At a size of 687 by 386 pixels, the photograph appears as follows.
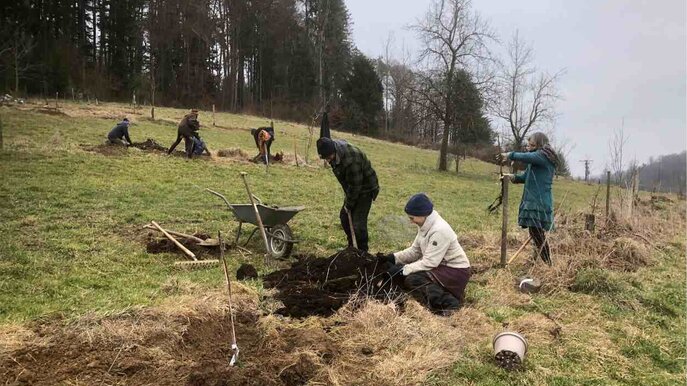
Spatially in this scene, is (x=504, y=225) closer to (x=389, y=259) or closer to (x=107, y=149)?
(x=389, y=259)

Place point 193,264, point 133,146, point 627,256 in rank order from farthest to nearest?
1. point 133,146
2. point 627,256
3. point 193,264

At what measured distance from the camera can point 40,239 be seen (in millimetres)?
6414

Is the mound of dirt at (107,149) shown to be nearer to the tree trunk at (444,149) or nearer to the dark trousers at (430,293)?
the dark trousers at (430,293)

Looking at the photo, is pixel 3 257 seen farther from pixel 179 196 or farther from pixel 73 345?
pixel 179 196

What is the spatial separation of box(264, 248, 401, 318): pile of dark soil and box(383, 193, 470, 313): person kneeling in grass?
24 cm

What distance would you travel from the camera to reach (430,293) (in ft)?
14.7

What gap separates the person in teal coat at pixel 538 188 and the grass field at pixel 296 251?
435 millimetres

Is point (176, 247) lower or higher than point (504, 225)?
lower

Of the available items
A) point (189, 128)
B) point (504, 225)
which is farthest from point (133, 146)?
point (504, 225)

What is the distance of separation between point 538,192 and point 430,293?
2003 mm

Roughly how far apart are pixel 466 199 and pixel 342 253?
33.3ft

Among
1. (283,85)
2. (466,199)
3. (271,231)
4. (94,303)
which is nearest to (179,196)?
(271,231)

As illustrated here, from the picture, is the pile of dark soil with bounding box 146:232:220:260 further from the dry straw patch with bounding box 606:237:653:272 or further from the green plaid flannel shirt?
the dry straw patch with bounding box 606:237:653:272

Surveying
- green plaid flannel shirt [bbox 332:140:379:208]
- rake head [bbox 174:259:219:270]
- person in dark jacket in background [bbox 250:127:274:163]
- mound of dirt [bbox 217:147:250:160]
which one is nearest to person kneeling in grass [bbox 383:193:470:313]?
green plaid flannel shirt [bbox 332:140:379:208]
